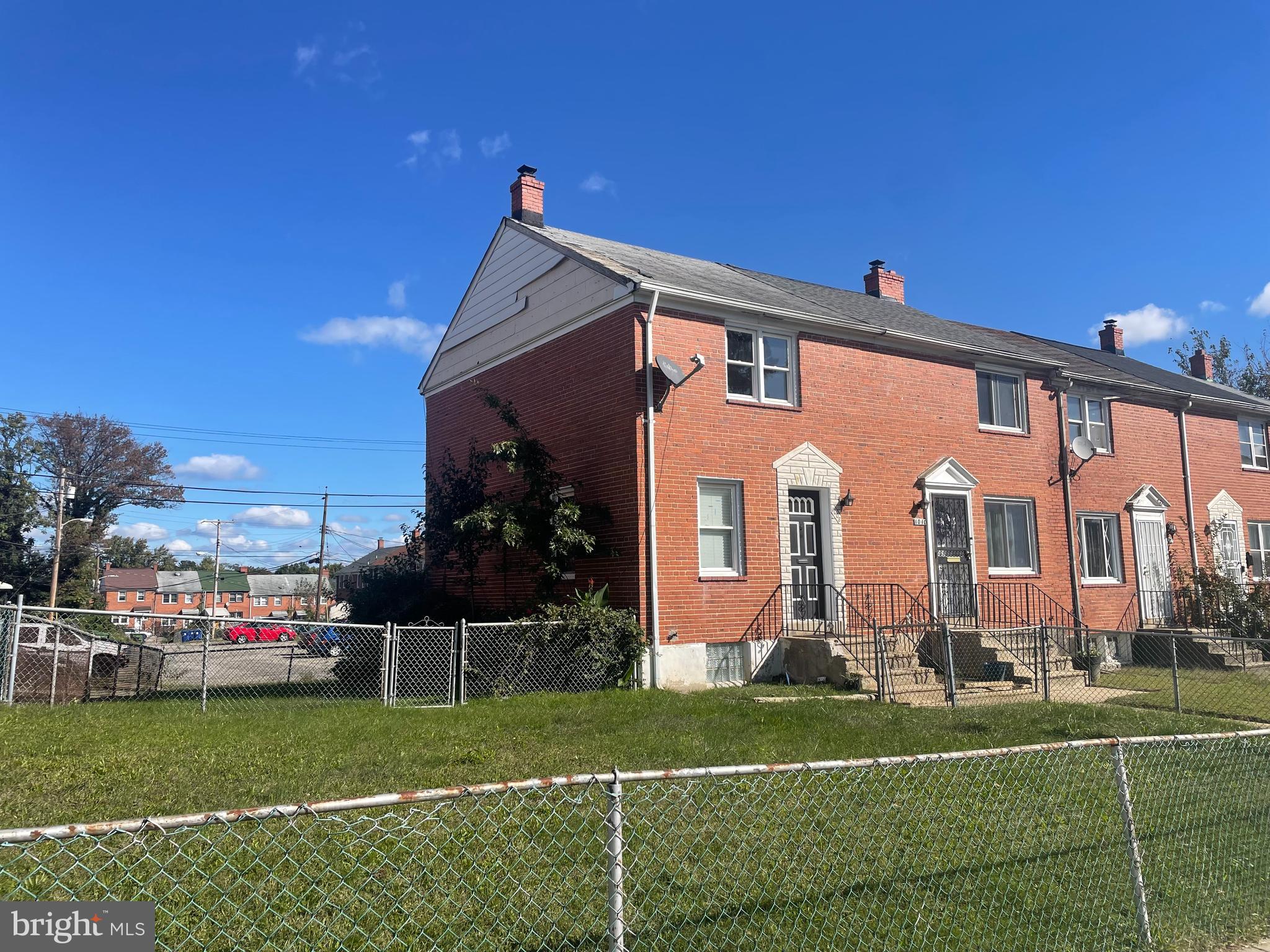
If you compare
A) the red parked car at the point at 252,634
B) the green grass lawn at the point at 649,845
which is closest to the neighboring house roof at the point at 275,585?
the red parked car at the point at 252,634

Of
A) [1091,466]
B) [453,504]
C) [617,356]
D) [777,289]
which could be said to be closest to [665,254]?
[777,289]

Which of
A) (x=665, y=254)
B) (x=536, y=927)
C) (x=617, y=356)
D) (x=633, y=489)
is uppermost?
(x=665, y=254)

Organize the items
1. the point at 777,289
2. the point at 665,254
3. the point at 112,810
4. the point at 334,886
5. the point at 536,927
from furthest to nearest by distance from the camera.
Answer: the point at 665,254, the point at 777,289, the point at 112,810, the point at 334,886, the point at 536,927

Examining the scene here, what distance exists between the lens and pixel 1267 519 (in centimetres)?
2344

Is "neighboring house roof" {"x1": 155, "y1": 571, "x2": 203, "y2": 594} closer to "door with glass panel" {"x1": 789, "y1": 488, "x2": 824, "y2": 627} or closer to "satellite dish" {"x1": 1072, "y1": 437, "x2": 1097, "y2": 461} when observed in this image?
"door with glass panel" {"x1": 789, "y1": 488, "x2": 824, "y2": 627}

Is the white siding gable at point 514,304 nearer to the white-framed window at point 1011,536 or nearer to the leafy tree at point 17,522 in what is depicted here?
the white-framed window at point 1011,536

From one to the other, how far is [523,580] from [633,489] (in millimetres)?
3822

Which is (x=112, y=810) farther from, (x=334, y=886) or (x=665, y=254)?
(x=665, y=254)

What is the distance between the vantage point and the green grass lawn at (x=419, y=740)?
6.60m

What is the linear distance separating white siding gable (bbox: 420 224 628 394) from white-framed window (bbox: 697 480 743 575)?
11.6 feet

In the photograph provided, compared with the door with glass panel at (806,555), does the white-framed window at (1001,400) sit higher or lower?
higher

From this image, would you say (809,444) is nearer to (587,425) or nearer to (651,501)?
(651,501)

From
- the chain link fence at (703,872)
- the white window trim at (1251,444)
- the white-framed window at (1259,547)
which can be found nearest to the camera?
the chain link fence at (703,872)

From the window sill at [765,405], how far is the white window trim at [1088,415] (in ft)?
25.0
